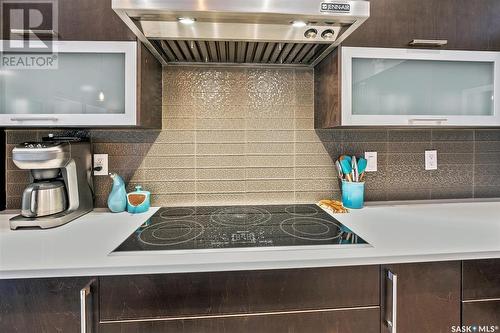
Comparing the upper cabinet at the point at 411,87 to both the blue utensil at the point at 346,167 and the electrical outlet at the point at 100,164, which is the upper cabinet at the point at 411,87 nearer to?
the blue utensil at the point at 346,167

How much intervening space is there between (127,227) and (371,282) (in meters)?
0.94

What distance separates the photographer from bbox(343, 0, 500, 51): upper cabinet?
117cm

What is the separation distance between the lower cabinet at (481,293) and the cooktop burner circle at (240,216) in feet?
2.45

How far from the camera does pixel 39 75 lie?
1.12 m

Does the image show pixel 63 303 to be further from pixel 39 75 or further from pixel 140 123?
pixel 39 75

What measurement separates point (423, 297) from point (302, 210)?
62cm

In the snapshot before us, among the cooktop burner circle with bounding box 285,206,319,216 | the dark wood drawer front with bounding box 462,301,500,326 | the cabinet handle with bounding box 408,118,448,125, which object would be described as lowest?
the dark wood drawer front with bounding box 462,301,500,326

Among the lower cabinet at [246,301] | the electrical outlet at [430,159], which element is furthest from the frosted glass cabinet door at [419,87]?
the lower cabinet at [246,301]

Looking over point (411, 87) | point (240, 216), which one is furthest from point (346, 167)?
point (240, 216)

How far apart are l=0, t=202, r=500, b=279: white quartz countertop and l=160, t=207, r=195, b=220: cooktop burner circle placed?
16 centimetres

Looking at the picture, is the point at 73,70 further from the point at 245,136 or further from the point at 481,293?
the point at 481,293

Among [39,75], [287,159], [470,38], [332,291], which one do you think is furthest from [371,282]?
[39,75]

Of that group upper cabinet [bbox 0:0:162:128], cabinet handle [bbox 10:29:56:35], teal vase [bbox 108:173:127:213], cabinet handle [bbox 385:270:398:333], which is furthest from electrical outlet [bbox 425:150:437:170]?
cabinet handle [bbox 10:29:56:35]

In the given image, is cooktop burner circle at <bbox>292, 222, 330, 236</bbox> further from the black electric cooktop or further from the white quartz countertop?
the white quartz countertop
